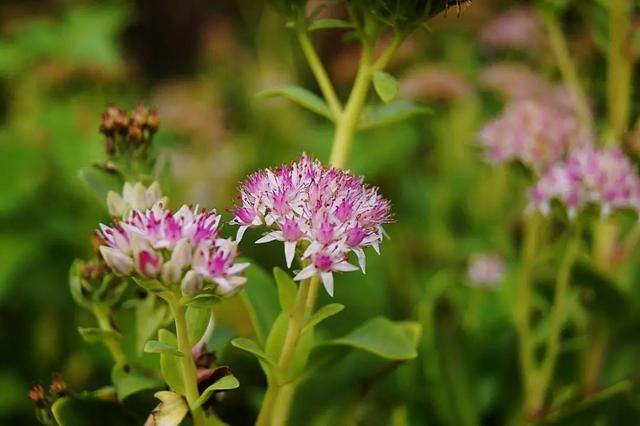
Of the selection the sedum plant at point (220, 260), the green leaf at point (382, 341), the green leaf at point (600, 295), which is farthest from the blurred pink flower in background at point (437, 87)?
the green leaf at point (382, 341)

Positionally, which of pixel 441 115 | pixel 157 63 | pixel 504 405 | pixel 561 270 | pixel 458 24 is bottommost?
pixel 504 405

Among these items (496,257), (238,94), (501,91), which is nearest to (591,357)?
(496,257)

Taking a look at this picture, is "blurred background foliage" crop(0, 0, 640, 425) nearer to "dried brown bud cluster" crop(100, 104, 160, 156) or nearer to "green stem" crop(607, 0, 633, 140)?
"green stem" crop(607, 0, 633, 140)

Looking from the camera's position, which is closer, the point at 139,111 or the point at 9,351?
the point at 139,111

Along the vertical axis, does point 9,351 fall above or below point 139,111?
below

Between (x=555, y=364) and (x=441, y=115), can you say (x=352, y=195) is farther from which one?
(x=441, y=115)

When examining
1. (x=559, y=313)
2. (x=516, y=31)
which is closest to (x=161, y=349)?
(x=559, y=313)
